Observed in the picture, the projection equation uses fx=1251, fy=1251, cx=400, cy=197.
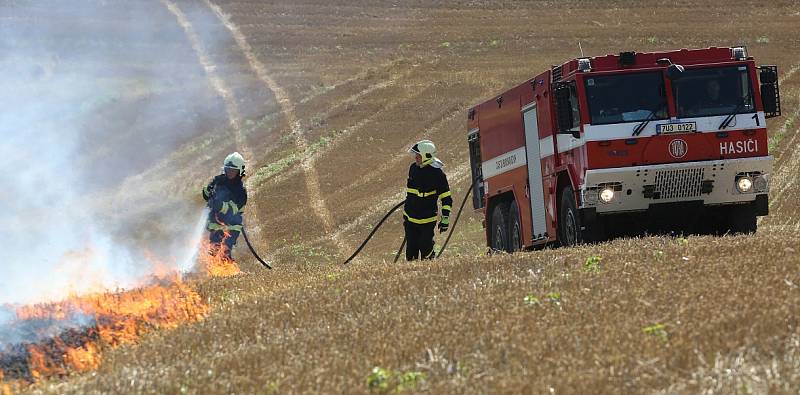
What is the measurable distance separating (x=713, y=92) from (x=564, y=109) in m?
1.91

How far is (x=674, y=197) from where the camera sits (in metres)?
15.8

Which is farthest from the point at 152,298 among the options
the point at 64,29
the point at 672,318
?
the point at 64,29

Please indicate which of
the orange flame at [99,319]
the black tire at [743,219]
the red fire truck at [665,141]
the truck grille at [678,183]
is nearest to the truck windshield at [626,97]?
the red fire truck at [665,141]

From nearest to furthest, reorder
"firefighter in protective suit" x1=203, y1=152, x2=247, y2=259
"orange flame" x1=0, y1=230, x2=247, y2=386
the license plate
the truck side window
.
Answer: "orange flame" x1=0, y1=230, x2=247, y2=386 < the license plate < the truck side window < "firefighter in protective suit" x1=203, y1=152, x2=247, y2=259

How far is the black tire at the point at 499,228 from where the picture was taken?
20.5 meters

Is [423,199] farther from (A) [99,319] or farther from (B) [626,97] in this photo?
(A) [99,319]

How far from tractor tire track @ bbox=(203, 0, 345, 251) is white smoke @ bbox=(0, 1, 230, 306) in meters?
1.94

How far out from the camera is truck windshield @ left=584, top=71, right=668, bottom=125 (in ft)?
52.0

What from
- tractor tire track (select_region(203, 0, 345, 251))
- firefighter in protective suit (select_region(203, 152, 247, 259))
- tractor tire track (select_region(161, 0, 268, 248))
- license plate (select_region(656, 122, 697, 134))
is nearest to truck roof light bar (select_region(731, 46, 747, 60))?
license plate (select_region(656, 122, 697, 134))

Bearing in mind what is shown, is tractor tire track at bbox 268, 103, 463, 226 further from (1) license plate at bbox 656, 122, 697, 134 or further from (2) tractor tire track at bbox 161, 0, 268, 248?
(1) license plate at bbox 656, 122, 697, 134

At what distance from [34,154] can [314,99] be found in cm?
2368

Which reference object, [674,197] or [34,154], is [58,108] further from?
[674,197]

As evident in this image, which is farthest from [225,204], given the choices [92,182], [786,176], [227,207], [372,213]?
[92,182]

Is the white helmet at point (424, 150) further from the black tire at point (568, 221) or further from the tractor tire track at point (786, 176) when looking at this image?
the tractor tire track at point (786, 176)
